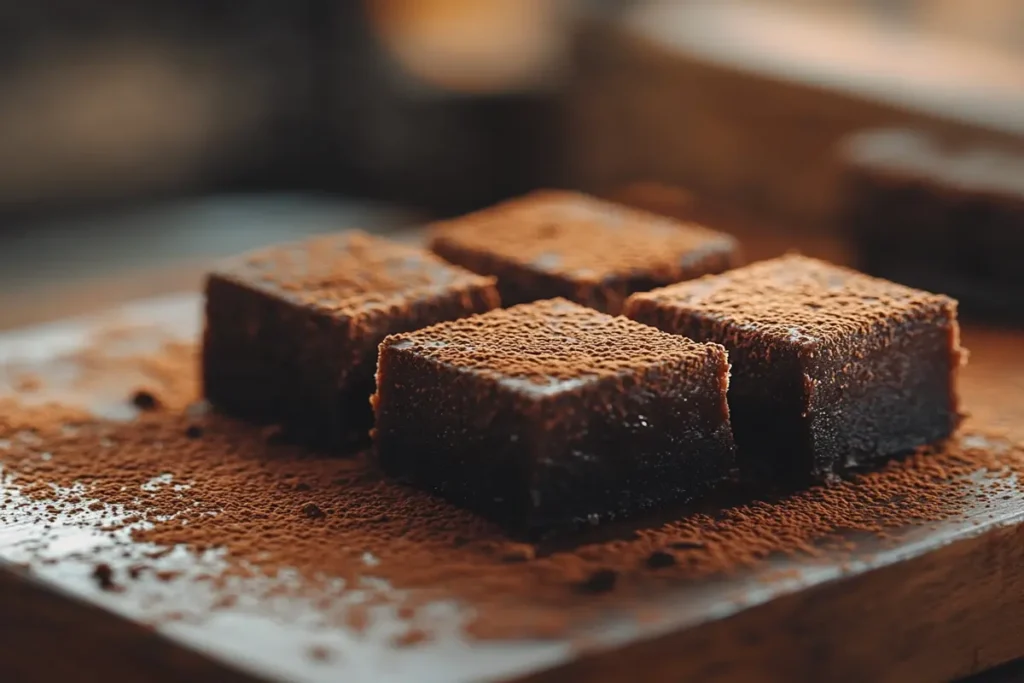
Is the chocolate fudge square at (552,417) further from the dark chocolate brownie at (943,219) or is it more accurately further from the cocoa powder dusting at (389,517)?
the dark chocolate brownie at (943,219)

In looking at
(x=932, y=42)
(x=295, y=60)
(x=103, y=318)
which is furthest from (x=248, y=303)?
(x=295, y=60)

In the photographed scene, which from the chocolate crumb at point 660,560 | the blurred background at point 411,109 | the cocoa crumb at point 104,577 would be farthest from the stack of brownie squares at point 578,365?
the blurred background at point 411,109

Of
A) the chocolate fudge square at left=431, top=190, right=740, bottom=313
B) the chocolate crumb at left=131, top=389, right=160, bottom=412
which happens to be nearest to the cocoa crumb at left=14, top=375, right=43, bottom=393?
the chocolate crumb at left=131, top=389, right=160, bottom=412

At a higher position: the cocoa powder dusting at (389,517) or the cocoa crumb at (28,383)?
the cocoa powder dusting at (389,517)

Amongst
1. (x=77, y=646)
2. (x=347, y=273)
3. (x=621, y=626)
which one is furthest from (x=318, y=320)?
(x=621, y=626)

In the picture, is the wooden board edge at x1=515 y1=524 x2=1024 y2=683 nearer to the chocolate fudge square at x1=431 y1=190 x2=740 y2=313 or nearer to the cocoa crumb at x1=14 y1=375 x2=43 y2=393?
the chocolate fudge square at x1=431 y1=190 x2=740 y2=313

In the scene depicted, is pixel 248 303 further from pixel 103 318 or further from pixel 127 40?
pixel 127 40
